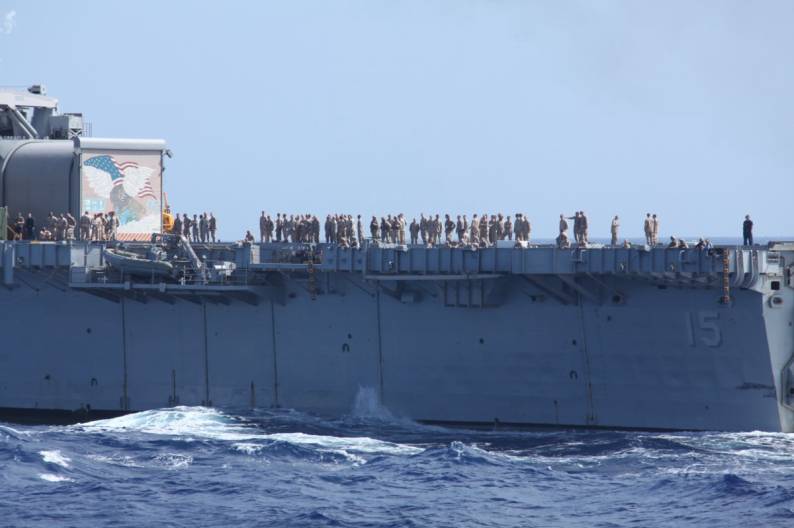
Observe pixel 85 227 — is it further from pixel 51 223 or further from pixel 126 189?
pixel 126 189

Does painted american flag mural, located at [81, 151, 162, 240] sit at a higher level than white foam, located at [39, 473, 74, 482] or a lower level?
higher

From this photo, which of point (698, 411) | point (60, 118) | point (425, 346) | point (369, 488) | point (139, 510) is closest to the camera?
point (139, 510)

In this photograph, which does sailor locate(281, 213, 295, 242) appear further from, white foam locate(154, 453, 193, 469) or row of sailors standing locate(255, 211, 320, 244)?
white foam locate(154, 453, 193, 469)

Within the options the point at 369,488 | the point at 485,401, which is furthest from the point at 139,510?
the point at 485,401

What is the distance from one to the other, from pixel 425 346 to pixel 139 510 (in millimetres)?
11973

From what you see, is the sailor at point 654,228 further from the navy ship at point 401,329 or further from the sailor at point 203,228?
the sailor at point 203,228

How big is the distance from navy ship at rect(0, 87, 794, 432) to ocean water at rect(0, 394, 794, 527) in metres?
0.81

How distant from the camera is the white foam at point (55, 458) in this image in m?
34.3

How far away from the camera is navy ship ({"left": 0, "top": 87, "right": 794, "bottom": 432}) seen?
119ft

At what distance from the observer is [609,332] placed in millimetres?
37250

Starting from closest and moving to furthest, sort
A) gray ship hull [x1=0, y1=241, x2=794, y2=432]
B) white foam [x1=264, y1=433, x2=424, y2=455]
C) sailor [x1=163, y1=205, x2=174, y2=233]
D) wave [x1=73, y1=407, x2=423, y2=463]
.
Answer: white foam [x1=264, y1=433, x2=424, y2=455] → wave [x1=73, y1=407, x2=423, y2=463] → gray ship hull [x1=0, y1=241, x2=794, y2=432] → sailor [x1=163, y1=205, x2=174, y2=233]

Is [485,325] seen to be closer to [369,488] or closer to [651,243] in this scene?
[651,243]

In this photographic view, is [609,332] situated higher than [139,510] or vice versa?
[609,332]

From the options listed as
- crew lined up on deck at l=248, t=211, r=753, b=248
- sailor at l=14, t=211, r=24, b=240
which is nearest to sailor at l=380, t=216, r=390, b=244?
crew lined up on deck at l=248, t=211, r=753, b=248
